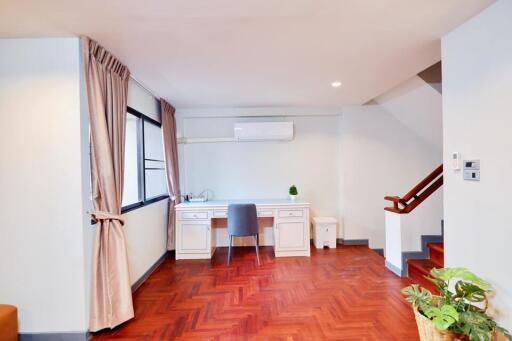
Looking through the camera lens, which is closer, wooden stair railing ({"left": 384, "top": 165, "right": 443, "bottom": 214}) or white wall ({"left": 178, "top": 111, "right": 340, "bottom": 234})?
wooden stair railing ({"left": 384, "top": 165, "right": 443, "bottom": 214})

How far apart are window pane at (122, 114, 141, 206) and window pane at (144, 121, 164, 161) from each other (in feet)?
0.72

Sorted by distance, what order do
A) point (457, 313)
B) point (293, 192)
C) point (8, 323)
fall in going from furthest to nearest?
point (293, 192) < point (8, 323) < point (457, 313)

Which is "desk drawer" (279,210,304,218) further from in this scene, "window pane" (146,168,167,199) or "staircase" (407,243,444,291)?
"window pane" (146,168,167,199)

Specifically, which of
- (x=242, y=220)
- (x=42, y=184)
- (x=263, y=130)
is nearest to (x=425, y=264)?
(x=242, y=220)

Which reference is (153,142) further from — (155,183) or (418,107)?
(418,107)

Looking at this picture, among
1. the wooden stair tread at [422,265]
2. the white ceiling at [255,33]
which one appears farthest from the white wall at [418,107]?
the wooden stair tread at [422,265]

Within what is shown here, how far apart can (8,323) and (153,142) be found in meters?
2.38

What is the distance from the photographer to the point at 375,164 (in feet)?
13.1

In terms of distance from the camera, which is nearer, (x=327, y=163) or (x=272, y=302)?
(x=272, y=302)

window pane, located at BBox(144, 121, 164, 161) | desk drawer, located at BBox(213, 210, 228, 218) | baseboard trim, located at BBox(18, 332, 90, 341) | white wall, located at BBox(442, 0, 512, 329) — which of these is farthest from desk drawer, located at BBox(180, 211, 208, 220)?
white wall, located at BBox(442, 0, 512, 329)

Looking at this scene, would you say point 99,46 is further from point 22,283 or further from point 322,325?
point 322,325

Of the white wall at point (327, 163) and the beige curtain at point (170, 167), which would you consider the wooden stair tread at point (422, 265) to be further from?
the beige curtain at point (170, 167)

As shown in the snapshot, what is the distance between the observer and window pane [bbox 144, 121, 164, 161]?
10.7ft

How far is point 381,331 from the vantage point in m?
1.88
